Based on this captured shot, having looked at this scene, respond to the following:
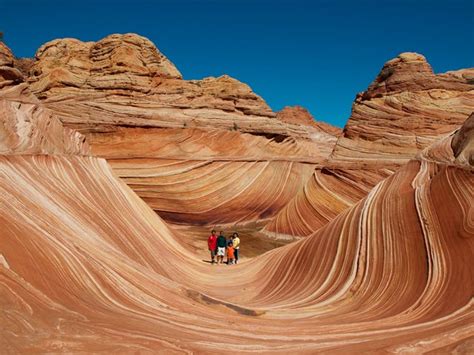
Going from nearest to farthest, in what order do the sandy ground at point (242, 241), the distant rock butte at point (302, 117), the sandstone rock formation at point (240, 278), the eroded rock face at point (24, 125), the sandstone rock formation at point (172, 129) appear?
the sandstone rock formation at point (240, 278) < the eroded rock face at point (24, 125) < the sandy ground at point (242, 241) < the sandstone rock formation at point (172, 129) < the distant rock butte at point (302, 117)

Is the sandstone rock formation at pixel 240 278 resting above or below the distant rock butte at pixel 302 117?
below

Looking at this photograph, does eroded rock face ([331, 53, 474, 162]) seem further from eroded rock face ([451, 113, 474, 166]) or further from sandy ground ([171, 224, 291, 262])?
eroded rock face ([451, 113, 474, 166])

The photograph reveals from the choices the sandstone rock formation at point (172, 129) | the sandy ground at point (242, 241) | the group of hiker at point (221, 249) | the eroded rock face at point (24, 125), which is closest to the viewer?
the eroded rock face at point (24, 125)

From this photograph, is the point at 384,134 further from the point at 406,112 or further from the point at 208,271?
the point at 208,271

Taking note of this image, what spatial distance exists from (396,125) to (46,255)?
1337 centimetres

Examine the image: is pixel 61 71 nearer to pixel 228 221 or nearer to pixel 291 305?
pixel 228 221

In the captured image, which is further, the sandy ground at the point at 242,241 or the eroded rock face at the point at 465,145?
the sandy ground at the point at 242,241

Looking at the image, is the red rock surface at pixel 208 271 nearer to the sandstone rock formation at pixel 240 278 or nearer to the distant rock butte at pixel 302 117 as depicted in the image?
the sandstone rock formation at pixel 240 278

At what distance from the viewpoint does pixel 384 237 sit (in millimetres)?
6633

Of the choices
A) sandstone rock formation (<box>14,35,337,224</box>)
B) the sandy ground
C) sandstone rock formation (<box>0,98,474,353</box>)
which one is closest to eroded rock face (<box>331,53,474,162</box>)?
the sandy ground

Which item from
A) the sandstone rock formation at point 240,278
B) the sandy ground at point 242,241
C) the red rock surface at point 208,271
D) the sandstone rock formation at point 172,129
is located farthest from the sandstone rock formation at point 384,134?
the sandstone rock formation at point 240,278

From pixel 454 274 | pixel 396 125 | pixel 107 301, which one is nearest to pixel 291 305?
pixel 454 274

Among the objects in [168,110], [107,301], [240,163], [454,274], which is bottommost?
[107,301]

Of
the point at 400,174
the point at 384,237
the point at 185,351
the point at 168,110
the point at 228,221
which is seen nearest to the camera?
the point at 185,351
